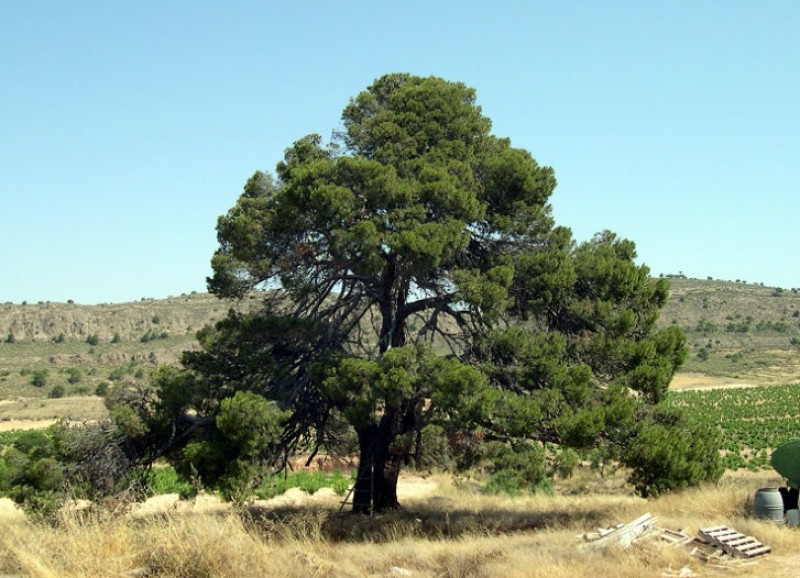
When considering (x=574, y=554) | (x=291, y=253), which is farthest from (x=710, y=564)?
(x=291, y=253)

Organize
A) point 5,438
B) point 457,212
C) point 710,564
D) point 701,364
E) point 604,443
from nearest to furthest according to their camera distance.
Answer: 1. point 710,564
2. point 604,443
3. point 457,212
4. point 5,438
5. point 701,364

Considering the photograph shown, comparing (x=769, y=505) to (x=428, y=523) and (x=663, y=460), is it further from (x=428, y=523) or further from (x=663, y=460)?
(x=428, y=523)

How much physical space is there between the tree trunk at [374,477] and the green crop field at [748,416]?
2655cm

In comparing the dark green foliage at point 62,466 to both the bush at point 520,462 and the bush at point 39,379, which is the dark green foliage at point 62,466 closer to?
the bush at point 520,462

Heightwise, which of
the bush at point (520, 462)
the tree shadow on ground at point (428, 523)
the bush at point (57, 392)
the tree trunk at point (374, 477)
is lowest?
the bush at point (57, 392)

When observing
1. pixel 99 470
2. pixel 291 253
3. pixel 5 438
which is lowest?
pixel 5 438

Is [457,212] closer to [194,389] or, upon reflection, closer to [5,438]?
[194,389]

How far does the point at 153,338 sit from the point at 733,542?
98.8m

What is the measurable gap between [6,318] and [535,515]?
109 metres

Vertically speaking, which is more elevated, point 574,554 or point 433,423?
point 433,423

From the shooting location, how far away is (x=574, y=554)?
1147cm

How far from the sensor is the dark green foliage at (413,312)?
53.5ft

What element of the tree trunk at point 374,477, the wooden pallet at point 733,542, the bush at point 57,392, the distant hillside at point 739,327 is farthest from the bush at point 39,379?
the wooden pallet at point 733,542

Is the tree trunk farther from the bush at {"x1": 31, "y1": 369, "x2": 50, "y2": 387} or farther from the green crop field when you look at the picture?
the bush at {"x1": 31, "y1": 369, "x2": 50, "y2": 387}
